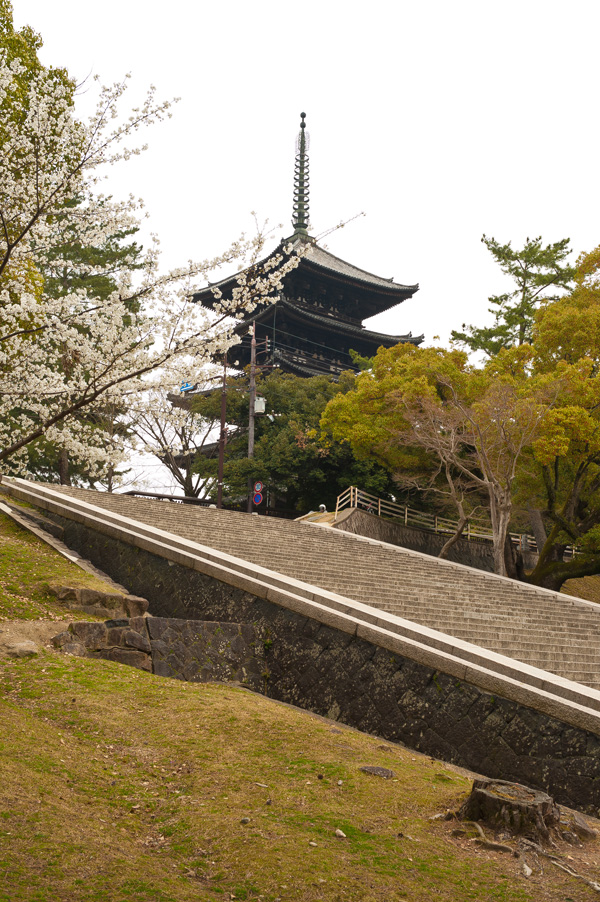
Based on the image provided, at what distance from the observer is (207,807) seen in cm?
429

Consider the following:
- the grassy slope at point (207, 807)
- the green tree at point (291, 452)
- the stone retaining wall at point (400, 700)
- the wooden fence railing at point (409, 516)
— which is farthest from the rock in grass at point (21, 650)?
the green tree at point (291, 452)

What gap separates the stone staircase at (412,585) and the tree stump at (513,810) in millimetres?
3611

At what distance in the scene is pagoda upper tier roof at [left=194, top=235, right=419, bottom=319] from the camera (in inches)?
1484

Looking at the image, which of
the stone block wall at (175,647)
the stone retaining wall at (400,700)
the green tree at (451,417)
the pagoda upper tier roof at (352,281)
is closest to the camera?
the stone retaining wall at (400,700)

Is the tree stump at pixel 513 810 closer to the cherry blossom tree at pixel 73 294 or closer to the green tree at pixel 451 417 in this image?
the cherry blossom tree at pixel 73 294

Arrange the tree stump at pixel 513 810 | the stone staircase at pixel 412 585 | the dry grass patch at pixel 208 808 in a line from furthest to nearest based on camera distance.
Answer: the stone staircase at pixel 412 585, the tree stump at pixel 513 810, the dry grass patch at pixel 208 808

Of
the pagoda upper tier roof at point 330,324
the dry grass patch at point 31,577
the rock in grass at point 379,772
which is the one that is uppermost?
the pagoda upper tier roof at point 330,324

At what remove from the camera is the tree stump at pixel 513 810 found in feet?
13.9

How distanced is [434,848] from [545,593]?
1032 cm

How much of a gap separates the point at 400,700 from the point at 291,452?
19895 millimetres

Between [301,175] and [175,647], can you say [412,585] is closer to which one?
[175,647]

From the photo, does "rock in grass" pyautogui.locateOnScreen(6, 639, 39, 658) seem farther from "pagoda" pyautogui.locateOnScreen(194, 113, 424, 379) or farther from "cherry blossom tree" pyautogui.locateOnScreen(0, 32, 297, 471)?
"pagoda" pyautogui.locateOnScreen(194, 113, 424, 379)

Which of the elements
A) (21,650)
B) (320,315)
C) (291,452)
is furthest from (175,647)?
(320,315)

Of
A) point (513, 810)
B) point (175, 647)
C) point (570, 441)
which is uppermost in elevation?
point (570, 441)
